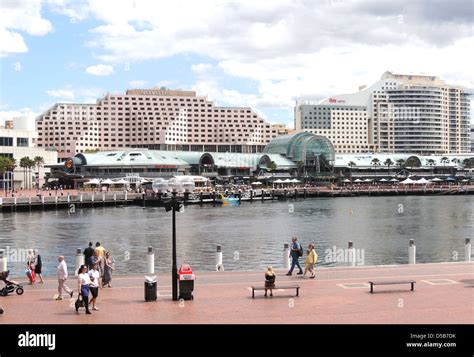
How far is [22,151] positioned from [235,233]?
3168 inches

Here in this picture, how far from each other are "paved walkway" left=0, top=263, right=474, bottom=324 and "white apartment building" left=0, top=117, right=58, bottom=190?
107042 millimetres

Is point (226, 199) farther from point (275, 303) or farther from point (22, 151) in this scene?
point (275, 303)

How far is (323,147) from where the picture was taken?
19700 cm

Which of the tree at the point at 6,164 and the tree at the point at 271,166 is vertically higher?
the tree at the point at 271,166

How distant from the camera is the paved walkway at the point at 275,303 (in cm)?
2053

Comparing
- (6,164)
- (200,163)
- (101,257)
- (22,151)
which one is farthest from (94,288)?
(200,163)

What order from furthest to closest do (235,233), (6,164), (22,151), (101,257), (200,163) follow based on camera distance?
(200,163), (22,151), (6,164), (235,233), (101,257)

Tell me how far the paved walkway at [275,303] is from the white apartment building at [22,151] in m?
107

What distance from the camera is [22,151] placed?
13362 centimetres

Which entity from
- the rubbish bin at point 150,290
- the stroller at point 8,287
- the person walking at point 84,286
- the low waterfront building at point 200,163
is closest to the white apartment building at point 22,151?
the low waterfront building at point 200,163

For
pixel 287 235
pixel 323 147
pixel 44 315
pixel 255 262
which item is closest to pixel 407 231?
pixel 287 235

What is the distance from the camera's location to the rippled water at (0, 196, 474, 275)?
4719cm

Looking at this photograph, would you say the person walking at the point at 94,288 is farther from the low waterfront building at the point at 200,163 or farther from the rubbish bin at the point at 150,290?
the low waterfront building at the point at 200,163
